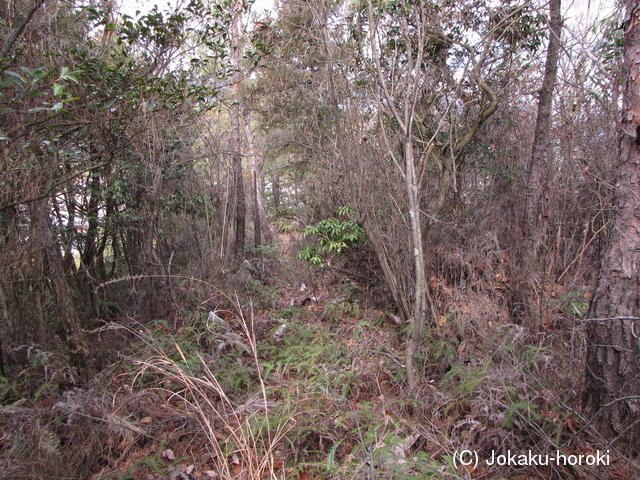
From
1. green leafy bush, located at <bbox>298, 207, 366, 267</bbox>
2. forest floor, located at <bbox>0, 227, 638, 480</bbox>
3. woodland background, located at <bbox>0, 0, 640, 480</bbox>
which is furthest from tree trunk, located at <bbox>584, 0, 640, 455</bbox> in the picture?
green leafy bush, located at <bbox>298, 207, 366, 267</bbox>

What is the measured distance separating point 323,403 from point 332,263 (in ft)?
10.4

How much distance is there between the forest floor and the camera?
7.00 feet

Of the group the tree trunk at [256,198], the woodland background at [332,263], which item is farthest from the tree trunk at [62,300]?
the tree trunk at [256,198]

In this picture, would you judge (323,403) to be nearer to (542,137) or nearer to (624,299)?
(624,299)

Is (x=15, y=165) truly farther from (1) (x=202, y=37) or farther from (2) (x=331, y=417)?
(2) (x=331, y=417)

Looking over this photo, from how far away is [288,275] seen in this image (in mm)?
6340

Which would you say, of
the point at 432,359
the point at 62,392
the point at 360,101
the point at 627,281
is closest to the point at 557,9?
the point at 360,101

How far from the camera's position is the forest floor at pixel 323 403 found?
2133 millimetres

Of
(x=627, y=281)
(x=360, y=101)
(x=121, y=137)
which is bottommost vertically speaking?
(x=627, y=281)

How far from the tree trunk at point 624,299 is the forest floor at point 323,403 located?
0.18 metres

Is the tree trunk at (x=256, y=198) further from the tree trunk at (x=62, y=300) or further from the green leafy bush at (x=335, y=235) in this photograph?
the tree trunk at (x=62, y=300)

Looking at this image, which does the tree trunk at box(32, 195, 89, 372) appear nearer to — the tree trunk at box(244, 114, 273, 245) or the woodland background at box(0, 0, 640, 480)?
the woodland background at box(0, 0, 640, 480)

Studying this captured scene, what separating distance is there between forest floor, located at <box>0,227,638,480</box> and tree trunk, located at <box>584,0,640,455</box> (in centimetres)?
18

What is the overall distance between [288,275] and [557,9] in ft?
18.7
